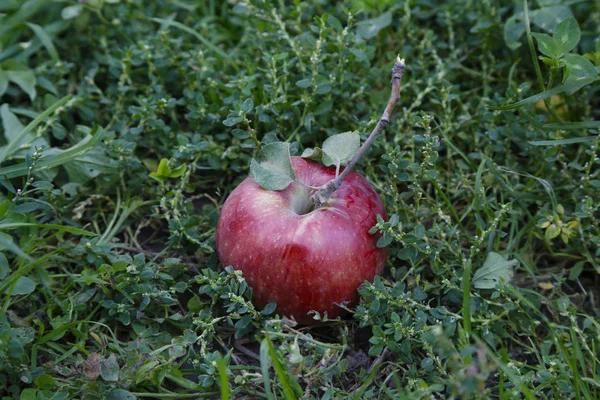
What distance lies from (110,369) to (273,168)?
808mm

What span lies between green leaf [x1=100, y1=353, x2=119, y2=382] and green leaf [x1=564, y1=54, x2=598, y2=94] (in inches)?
70.7

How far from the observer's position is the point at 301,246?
2.03 metres

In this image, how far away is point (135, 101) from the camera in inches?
118

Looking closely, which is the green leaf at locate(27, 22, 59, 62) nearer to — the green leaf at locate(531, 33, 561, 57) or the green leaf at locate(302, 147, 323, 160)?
the green leaf at locate(302, 147, 323, 160)

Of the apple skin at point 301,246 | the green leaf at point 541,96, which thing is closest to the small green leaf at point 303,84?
the apple skin at point 301,246

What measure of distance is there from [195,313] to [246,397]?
1.16ft

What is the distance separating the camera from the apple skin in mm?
2047

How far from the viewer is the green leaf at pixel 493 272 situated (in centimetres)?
224

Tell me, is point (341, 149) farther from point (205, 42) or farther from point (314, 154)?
point (205, 42)

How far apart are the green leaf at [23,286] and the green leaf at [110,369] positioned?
413 millimetres

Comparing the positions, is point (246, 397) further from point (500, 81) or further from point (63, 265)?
point (500, 81)

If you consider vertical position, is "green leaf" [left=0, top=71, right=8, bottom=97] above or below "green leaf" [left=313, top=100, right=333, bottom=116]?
above

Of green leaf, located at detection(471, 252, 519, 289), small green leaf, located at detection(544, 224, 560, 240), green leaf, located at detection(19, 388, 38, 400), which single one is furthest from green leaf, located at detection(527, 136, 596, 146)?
green leaf, located at detection(19, 388, 38, 400)

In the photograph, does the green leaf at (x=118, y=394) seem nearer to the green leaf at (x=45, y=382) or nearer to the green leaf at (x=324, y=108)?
the green leaf at (x=45, y=382)
